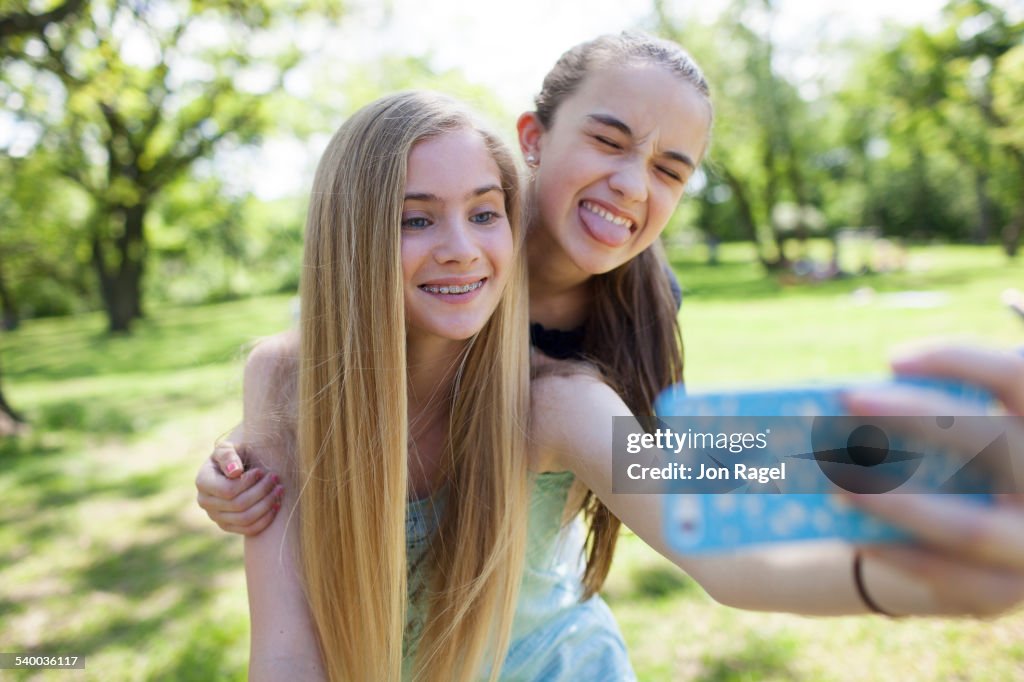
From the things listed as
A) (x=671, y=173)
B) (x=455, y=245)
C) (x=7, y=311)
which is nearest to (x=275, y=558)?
(x=455, y=245)

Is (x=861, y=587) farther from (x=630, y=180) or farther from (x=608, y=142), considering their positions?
(x=608, y=142)

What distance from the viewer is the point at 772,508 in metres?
0.96

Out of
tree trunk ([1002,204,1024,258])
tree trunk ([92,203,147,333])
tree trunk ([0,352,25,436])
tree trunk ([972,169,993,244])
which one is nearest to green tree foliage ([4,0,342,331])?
tree trunk ([92,203,147,333])

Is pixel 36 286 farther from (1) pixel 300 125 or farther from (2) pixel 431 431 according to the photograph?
(2) pixel 431 431

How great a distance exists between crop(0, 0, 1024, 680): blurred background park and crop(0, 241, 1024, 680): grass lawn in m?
0.02

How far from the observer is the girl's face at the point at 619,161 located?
6.57ft

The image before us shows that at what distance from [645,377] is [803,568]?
4.47ft

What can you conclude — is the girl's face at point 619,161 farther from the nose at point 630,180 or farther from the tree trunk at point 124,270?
the tree trunk at point 124,270

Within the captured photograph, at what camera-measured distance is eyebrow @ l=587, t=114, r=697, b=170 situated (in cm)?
201

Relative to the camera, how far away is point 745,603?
1.07 m

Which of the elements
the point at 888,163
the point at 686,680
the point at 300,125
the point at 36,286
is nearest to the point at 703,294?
the point at 300,125

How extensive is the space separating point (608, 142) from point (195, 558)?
406 cm

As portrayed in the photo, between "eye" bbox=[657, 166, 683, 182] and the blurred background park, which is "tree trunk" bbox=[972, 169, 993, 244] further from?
"eye" bbox=[657, 166, 683, 182]

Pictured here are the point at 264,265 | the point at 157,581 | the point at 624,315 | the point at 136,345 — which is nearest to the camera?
the point at 624,315
